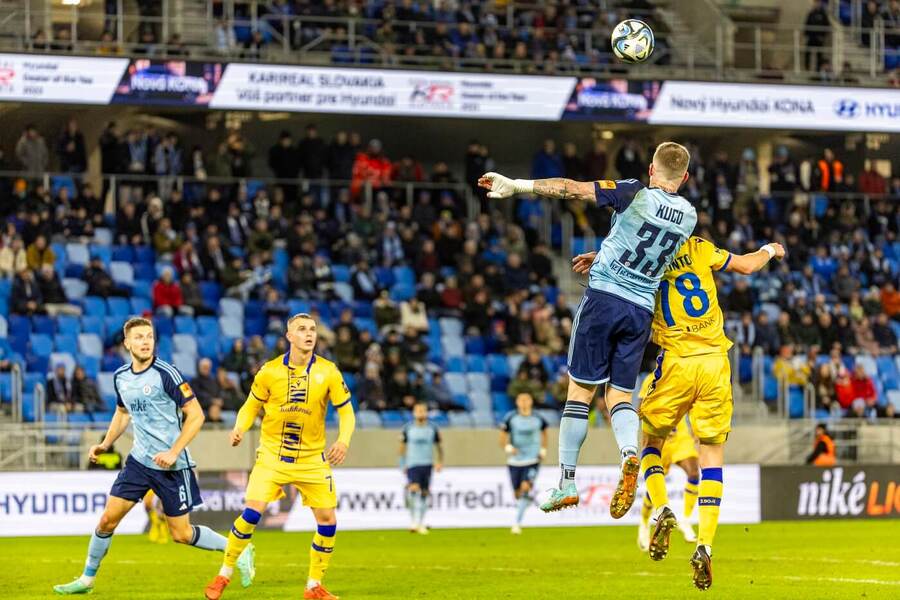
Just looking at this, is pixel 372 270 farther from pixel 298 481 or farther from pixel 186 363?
pixel 298 481

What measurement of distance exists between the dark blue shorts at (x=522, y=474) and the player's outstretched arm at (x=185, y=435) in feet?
33.1

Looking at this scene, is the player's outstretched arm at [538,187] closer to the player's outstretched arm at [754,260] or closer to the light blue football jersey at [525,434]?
the player's outstretched arm at [754,260]

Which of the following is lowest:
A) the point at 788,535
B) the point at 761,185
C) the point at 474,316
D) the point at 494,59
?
the point at 788,535

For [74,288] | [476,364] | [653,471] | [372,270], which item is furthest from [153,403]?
[372,270]

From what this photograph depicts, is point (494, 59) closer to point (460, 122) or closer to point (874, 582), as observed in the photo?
point (460, 122)

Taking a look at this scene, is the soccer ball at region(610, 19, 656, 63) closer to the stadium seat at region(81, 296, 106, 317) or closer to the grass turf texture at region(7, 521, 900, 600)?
the grass turf texture at region(7, 521, 900, 600)

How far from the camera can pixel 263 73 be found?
91.6 ft

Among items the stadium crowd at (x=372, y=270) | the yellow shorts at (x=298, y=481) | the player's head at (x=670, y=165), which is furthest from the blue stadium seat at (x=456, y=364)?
the player's head at (x=670, y=165)

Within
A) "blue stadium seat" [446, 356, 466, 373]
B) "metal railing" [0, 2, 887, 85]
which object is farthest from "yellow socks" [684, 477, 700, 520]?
"metal railing" [0, 2, 887, 85]

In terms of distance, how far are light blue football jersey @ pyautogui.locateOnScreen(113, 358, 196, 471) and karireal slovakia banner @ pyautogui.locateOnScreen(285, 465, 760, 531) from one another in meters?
10.4

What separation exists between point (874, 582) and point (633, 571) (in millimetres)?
2561

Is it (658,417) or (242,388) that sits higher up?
(658,417)

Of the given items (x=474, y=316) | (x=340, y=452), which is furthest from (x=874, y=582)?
(x=474, y=316)

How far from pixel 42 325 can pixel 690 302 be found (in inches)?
672
